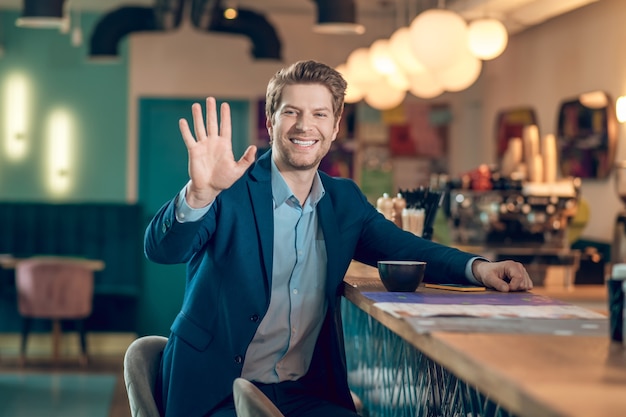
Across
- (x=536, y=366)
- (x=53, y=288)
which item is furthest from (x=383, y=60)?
(x=536, y=366)

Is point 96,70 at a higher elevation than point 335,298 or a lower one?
higher

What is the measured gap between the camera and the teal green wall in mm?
10398

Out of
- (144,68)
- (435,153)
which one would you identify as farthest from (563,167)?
(144,68)

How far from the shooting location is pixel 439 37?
5188mm

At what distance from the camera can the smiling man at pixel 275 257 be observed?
2363 millimetres

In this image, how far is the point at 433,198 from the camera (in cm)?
354

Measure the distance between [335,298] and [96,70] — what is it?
839 cm

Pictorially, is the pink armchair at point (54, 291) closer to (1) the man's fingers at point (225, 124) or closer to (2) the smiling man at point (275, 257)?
(2) the smiling man at point (275, 257)

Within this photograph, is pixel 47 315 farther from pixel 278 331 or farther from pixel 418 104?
pixel 278 331

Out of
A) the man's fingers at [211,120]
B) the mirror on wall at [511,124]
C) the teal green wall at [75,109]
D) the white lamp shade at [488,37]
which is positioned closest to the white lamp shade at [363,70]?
the white lamp shade at [488,37]

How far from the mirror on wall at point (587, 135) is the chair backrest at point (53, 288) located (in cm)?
423

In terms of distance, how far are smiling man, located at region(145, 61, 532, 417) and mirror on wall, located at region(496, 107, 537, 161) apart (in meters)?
6.95

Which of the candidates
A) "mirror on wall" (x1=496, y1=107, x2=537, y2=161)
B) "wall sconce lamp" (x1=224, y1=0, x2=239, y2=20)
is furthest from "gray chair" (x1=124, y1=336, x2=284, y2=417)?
"mirror on wall" (x1=496, y1=107, x2=537, y2=161)

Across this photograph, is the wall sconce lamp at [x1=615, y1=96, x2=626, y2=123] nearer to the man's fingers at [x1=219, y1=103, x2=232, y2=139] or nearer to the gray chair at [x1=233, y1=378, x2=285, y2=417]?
the man's fingers at [x1=219, y1=103, x2=232, y2=139]
